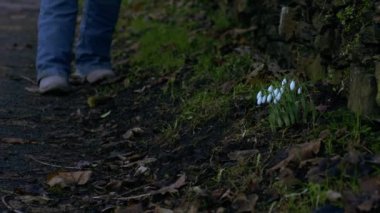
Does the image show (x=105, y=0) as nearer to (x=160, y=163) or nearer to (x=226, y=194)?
(x=160, y=163)

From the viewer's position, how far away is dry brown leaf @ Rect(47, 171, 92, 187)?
3.37m

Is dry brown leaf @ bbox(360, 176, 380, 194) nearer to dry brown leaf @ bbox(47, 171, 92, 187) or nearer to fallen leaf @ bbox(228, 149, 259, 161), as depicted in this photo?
fallen leaf @ bbox(228, 149, 259, 161)

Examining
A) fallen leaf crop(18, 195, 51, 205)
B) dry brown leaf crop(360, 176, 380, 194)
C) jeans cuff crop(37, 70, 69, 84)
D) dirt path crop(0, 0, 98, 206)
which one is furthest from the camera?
jeans cuff crop(37, 70, 69, 84)

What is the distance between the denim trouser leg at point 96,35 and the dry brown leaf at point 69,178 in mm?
1897

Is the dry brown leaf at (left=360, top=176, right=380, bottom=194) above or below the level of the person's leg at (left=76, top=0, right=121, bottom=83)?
above

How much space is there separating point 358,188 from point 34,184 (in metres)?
1.33

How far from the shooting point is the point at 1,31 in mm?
7223

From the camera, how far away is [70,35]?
16.7 feet

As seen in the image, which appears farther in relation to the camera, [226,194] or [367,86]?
[367,86]

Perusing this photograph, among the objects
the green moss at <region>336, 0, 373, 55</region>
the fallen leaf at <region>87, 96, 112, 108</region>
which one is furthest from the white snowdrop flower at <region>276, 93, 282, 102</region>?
the fallen leaf at <region>87, 96, 112, 108</region>

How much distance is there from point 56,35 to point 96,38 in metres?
0.33

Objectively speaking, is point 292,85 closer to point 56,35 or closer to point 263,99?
point 263,99

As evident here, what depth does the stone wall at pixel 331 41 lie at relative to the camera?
3.21m

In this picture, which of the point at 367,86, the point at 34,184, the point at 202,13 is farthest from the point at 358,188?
the point at 202,13
